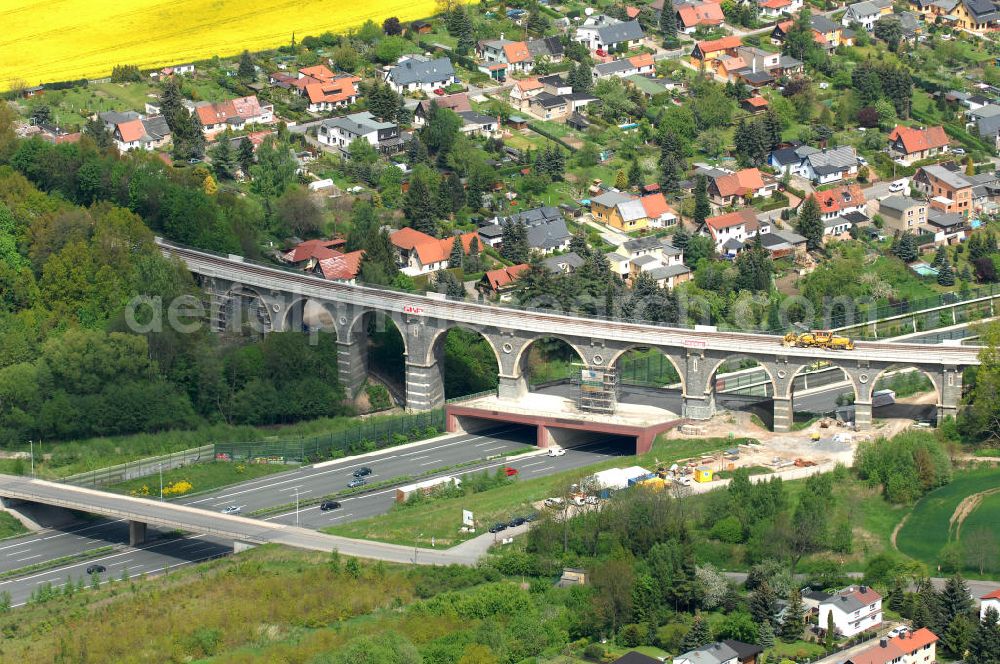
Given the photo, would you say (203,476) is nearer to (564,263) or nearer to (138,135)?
(564,263)

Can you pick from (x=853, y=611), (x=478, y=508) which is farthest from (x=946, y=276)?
(x=853, y=611)

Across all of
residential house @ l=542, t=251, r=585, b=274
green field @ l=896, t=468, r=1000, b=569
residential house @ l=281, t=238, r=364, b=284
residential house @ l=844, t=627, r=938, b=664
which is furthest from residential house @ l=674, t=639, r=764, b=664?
residential house @ l=542, t=251, r=585, b=274

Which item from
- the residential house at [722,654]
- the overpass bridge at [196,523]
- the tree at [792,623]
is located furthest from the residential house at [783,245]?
the residential house at [722,654]

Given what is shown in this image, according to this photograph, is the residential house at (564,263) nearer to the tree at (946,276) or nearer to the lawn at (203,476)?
the tree at (946,276)

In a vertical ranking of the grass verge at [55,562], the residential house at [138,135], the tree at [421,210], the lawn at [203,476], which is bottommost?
the grass verge at [55,562]

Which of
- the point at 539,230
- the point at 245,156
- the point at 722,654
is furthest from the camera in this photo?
the point at 245,156

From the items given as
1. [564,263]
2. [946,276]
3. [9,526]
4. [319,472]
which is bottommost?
[9,526]

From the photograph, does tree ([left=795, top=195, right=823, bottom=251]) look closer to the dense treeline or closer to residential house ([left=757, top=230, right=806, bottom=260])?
residential house ([left=757, top=230, right=806, bottom=260])

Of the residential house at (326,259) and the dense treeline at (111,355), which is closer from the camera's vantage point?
the dense treeline at (111,355)
